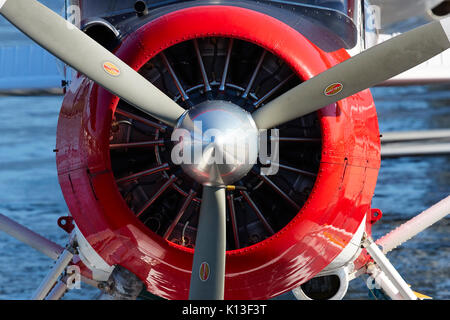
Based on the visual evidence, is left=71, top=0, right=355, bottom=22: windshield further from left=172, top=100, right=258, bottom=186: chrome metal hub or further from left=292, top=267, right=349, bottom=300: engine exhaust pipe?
left=292, top=267, right=349, bottom=300: engine exhaust pipe

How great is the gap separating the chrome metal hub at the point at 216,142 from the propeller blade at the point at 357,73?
9.1 inches

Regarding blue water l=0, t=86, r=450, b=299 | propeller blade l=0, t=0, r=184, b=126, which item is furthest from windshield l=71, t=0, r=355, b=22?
blue water l=0, t=86, r=450, b=299

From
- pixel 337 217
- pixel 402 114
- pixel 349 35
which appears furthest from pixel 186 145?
pixel 402 114

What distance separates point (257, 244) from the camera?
4.63m

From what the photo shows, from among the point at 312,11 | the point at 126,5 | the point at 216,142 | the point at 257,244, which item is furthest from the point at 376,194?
the point at 216,142

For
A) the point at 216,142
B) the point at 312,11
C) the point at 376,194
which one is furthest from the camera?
the point at 376,194

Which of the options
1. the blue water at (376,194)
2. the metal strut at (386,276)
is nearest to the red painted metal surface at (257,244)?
the metal strut at (386,276)

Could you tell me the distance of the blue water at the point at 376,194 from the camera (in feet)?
31.2

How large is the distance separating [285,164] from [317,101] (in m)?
0.54

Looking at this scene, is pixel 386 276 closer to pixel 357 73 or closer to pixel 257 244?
pixel 257 244

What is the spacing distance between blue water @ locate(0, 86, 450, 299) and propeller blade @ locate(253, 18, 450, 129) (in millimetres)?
1885

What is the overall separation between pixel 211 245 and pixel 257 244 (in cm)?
36

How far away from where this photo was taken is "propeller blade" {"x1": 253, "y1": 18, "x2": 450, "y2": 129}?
4.42 metres

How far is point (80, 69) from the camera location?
14.6 feet
